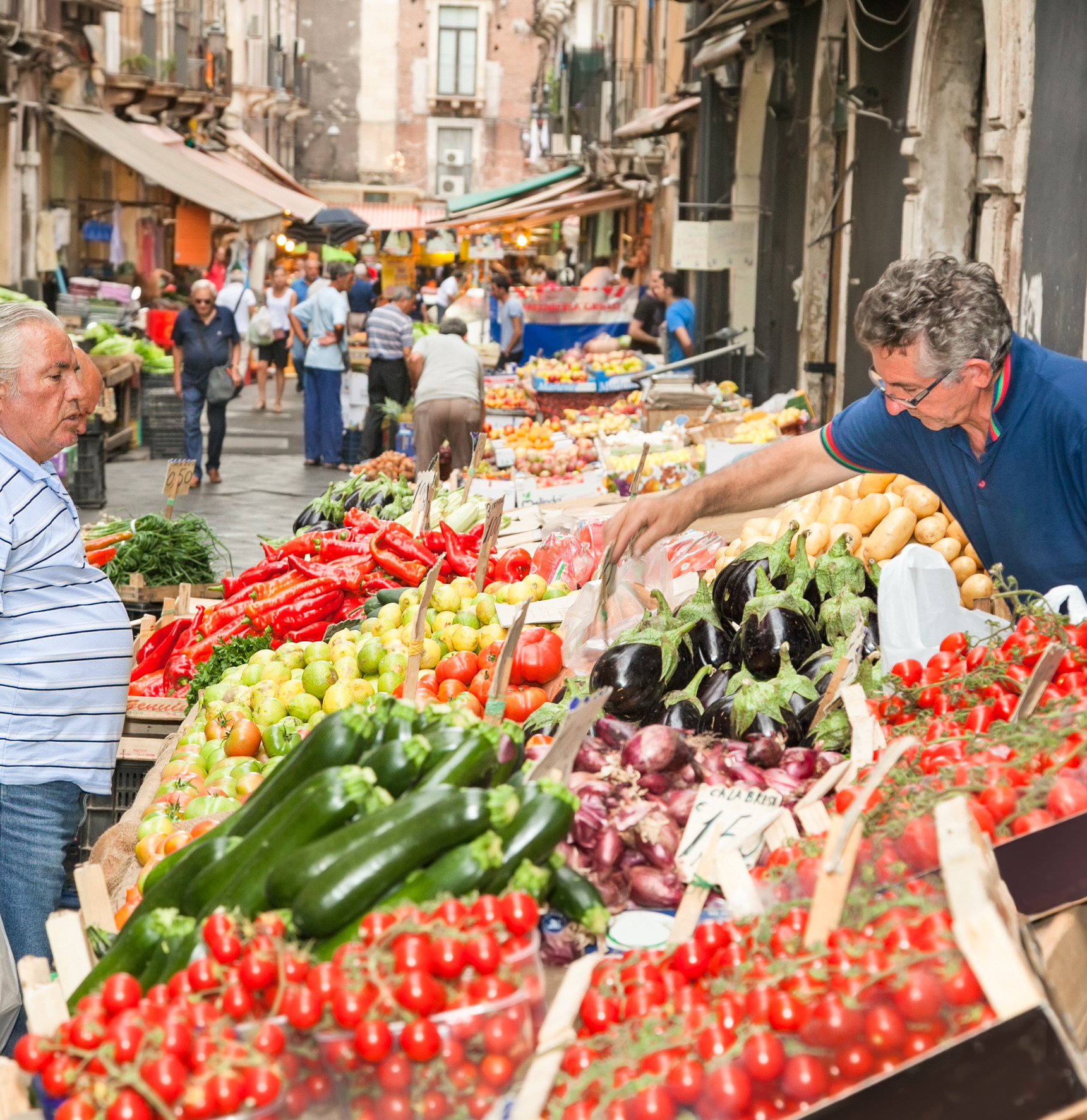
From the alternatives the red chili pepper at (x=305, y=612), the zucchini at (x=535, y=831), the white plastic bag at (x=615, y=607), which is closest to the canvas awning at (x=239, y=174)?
the red chili pepper at (x=305, y=612)

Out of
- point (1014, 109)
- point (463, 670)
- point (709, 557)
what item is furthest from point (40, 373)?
point (1014, 109)

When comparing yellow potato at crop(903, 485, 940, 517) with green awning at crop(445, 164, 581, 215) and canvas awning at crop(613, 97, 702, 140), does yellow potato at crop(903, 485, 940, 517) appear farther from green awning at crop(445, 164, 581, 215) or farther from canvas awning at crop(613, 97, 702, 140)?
green awning at crop(445, 164, 581, 215)

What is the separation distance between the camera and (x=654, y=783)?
2.63 meters

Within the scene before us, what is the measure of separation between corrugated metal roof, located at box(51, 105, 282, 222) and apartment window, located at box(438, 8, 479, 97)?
31637mm

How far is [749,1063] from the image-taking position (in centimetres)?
163

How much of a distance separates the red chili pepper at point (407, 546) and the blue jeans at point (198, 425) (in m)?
8.14

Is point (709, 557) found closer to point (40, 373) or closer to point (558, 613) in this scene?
point (558, 613)

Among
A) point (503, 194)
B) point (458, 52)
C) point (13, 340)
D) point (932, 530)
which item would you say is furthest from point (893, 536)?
point (458, 52)

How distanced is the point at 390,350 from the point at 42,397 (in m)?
10.6

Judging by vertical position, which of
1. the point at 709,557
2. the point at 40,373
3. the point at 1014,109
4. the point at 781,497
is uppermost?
the point at 1014,109

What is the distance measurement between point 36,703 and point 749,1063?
229 cm

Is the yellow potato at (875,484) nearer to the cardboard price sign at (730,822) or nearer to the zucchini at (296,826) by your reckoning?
the cardboard price sign at (730,822)

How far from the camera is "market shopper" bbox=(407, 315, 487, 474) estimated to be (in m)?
11.1

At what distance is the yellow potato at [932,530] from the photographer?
14.5 feet
